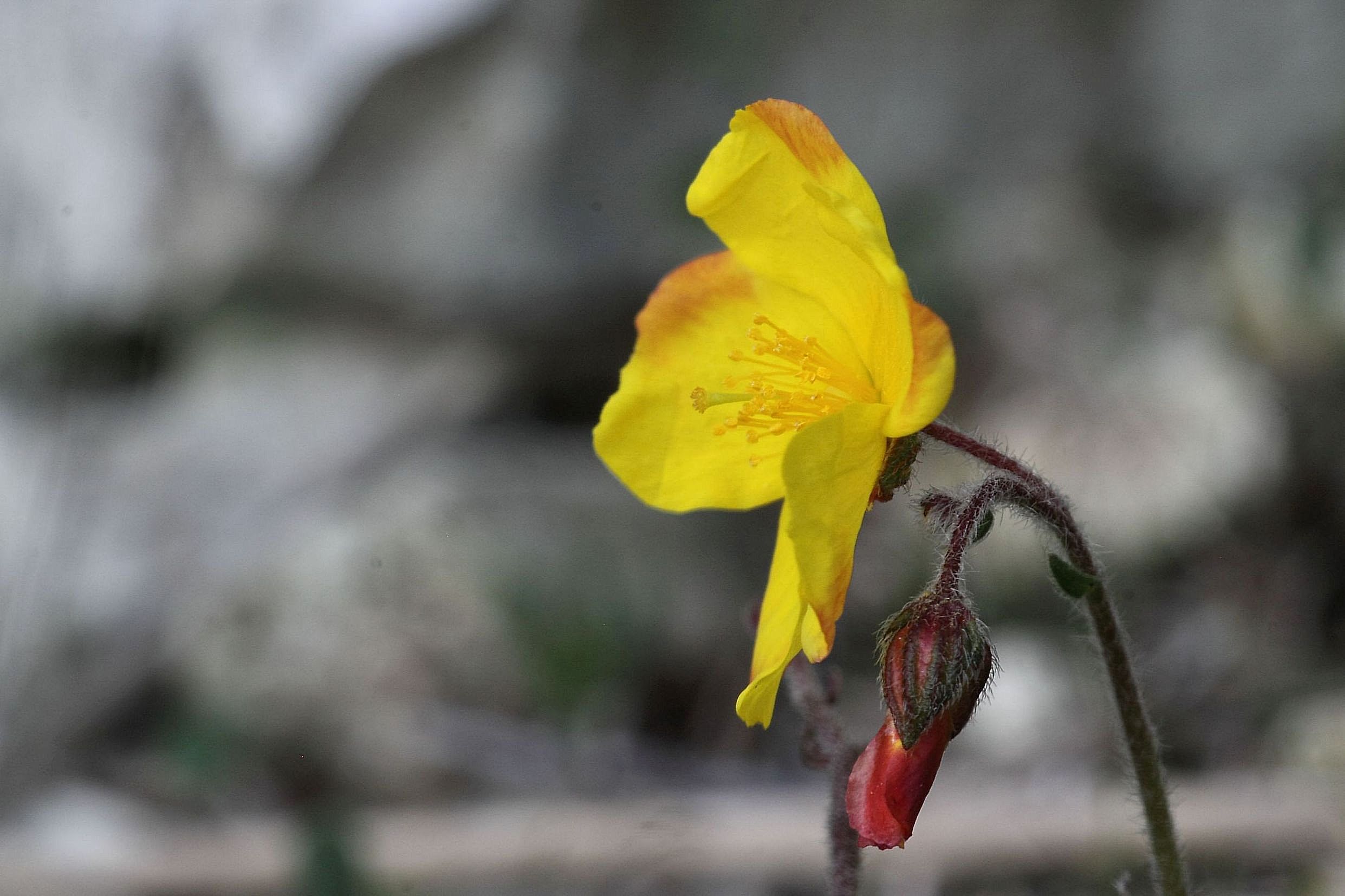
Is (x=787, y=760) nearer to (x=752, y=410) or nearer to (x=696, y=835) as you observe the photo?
(x=696, y=835)

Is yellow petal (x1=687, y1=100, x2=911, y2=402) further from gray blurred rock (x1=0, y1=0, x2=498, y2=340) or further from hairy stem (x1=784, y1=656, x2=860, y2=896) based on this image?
gray blurred rock (x1=0, y1=0, x2=498, y2=340)

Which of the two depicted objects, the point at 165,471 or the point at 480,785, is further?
the point at 165,471

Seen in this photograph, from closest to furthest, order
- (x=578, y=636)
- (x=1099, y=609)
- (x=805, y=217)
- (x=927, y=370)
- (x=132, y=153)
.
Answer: (x=927, y=370)
(x=1099, y=609)
(x=805, y=217)
(x=578, y=636)
(x=132, y=153)

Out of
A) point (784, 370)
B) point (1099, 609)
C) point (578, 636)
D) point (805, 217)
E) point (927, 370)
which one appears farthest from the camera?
point (578, 636)

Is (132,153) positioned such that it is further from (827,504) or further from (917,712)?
(917,712)

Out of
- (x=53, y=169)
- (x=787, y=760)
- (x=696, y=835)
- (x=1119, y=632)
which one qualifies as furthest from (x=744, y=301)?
(x=53, y=169)

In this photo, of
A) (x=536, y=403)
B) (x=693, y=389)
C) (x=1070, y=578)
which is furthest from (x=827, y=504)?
(x=536, y=403)
